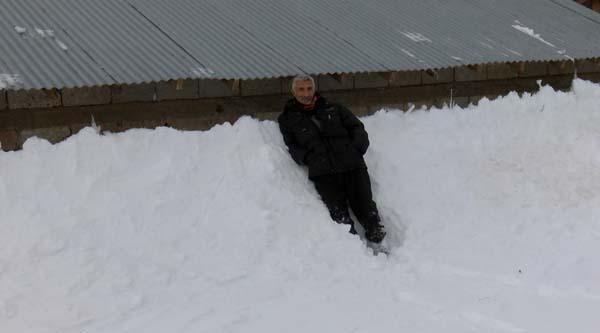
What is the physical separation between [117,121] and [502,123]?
13.2 ft

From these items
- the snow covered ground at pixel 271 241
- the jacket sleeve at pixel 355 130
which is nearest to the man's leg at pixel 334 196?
the snow covered ground at pixel 271 241

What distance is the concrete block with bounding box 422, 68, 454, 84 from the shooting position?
703cm

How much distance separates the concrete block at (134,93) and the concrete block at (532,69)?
4214 mm

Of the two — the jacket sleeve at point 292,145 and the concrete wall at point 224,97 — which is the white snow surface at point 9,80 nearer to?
the concrete wall at point 224,97

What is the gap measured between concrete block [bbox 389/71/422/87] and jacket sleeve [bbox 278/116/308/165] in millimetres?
1452

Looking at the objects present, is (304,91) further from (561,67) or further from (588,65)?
(588,65)

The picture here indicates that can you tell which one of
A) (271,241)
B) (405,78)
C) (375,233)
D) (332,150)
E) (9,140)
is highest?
(405,78)

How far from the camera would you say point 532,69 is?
7.75 m

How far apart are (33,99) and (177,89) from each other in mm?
1150

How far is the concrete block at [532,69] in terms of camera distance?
7621mm

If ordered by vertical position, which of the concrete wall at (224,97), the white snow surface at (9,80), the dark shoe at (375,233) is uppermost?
the white snow surface at (9,80)

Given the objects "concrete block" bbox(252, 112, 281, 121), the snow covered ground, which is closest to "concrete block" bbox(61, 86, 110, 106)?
the snow covered ground

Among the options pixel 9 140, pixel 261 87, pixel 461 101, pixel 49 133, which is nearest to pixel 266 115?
pixel 261 87

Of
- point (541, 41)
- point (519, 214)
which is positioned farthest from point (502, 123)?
point (541, 41)
